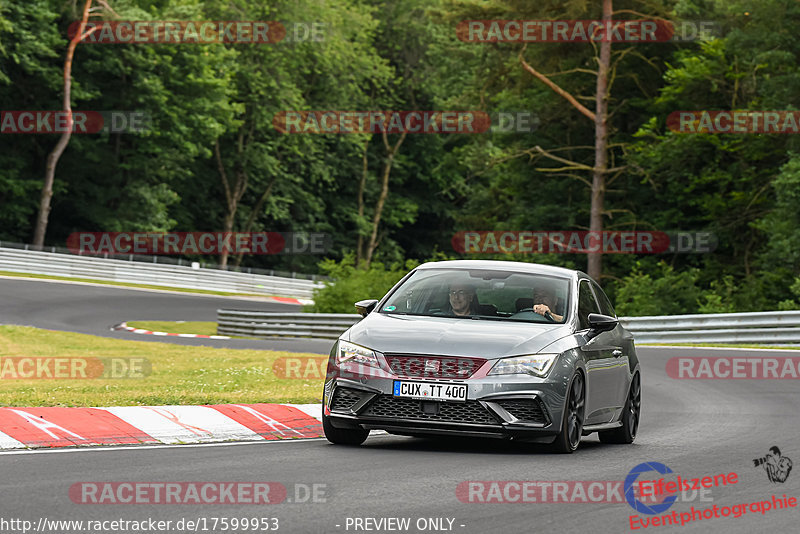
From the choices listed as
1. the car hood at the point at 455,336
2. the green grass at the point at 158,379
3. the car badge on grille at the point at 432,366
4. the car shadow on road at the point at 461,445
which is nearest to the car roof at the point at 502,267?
the car hood at the point at 455,336

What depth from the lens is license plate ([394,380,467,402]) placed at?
9930mm

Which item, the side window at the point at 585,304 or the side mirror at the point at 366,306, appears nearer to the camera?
the side mirror at the point at 366,306

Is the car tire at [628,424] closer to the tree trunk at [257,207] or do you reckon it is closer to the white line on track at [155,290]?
the white line on track at [155,290]

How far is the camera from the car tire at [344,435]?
34.8 ft

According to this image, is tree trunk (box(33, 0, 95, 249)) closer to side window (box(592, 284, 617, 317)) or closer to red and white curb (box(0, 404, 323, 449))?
red and white curb (box(0, 404, 323, 449))

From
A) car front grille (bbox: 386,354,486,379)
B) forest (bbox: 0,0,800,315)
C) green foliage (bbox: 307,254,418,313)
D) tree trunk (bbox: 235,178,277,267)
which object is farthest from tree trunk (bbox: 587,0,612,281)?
car front grille (bbox: 386,354,486,379)

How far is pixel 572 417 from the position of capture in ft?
34.4

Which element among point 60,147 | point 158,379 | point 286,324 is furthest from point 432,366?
point 60,147

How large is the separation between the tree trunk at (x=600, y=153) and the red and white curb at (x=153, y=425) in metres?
32.8

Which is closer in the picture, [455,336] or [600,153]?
[455,336]

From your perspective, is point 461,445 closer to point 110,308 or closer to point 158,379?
point 158,379

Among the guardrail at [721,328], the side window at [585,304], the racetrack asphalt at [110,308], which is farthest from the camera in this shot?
the racetrack asphalt at [110,308]

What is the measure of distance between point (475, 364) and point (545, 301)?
5.07 ft

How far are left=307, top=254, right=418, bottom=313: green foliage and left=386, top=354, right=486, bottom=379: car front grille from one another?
25350mm
